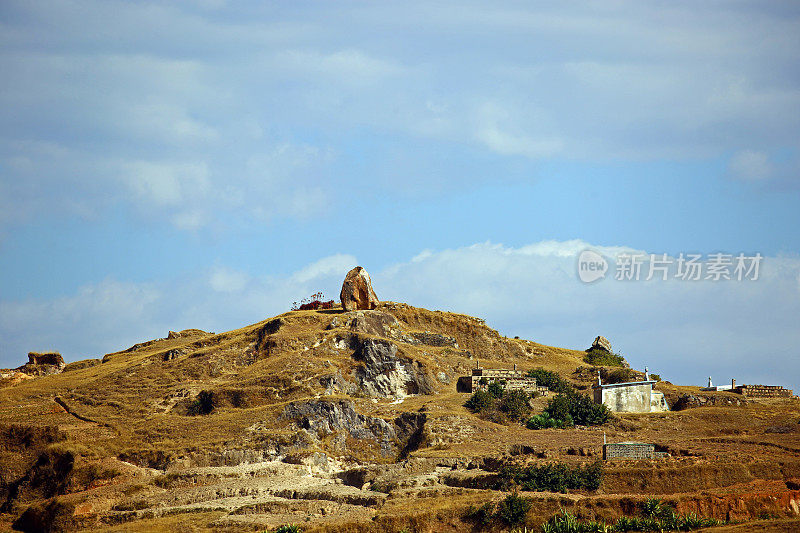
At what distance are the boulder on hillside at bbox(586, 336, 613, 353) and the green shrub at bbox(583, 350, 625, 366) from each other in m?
1.33

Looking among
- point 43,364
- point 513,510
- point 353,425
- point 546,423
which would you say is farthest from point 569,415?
point 43,364

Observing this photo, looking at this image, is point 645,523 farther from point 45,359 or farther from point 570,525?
point 45,359

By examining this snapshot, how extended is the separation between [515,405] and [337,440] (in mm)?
13829

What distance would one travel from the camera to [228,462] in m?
64.4

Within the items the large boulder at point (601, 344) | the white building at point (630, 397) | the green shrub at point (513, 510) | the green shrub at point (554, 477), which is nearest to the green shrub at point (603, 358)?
the large boulder at point (601, 344)

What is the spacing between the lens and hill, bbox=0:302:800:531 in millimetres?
51594

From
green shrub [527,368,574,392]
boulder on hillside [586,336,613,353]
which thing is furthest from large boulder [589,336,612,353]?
green shrub [527,368,574,392]

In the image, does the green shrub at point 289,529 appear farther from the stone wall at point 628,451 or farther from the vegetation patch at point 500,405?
the vegetation patch at point 500,405

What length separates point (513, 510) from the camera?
159 feet

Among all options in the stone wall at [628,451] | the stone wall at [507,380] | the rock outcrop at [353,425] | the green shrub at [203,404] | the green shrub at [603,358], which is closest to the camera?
the stone wall at [628,451]

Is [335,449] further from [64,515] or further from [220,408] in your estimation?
[64,515]

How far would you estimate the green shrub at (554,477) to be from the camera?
174 feet

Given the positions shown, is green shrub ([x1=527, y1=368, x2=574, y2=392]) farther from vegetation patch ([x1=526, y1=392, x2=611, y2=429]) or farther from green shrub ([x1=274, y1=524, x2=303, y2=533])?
green shrub ([x1=274, y1=524, x2=303, y2=533])

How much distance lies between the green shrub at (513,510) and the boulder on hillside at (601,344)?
54.6 meters
